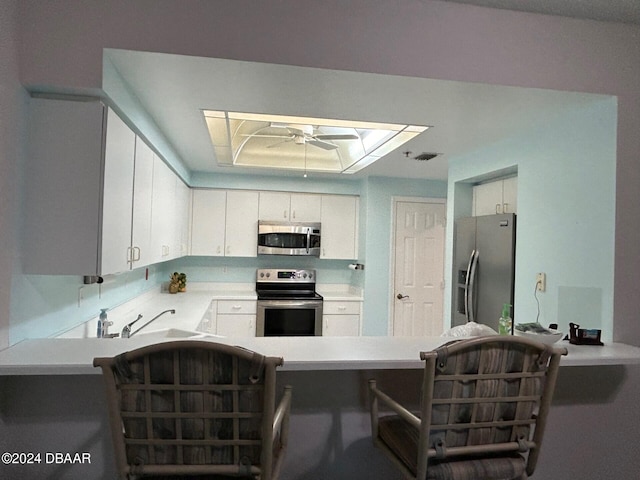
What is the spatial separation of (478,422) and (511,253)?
160cm

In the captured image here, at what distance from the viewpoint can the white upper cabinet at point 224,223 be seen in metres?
4.29

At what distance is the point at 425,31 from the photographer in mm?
1620

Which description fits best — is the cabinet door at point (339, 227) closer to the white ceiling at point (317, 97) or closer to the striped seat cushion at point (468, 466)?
the white ceiling at point (317, 97)

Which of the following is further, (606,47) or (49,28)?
(606,47)

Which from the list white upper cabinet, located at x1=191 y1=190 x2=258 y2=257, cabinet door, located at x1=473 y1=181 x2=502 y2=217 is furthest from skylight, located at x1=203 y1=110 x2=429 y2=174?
cabinet door, located at x1=473 y1=181 x2=502 y2=217

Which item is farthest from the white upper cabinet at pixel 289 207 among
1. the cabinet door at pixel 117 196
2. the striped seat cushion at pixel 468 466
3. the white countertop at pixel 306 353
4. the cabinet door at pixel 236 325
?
the striped seat cushion at pixel 468 466

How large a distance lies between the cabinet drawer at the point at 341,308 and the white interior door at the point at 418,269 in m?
0.45

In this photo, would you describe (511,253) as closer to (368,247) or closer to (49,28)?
(368,247)

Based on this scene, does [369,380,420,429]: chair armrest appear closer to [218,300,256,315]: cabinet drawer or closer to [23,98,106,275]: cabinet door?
[23,98,106,275]: cabinet door

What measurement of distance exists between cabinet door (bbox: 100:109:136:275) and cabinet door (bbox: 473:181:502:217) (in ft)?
8.31

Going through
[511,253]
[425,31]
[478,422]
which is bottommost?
[478,422]

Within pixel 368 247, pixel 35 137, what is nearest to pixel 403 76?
pixel 35 137

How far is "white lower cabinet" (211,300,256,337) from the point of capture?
13.6 feet

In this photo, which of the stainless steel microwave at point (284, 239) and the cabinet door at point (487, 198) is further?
the stainless steel microwave at point (284, 239)
